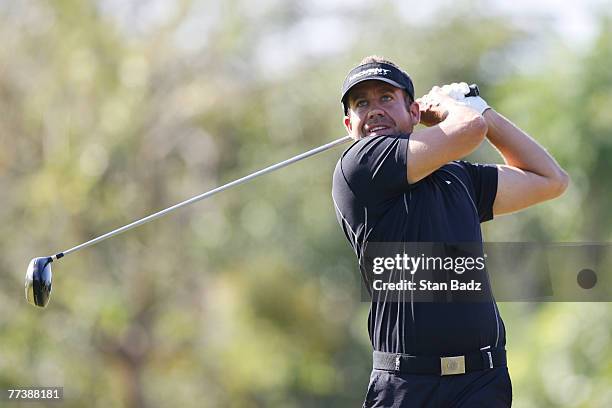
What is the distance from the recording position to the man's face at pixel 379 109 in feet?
14.9

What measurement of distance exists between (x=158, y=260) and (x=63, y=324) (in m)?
1.98

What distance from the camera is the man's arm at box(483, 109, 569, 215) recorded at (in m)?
4.82

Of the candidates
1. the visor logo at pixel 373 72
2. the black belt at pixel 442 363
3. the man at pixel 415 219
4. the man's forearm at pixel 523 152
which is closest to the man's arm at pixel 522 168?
the man's forearm at pixel 523 152

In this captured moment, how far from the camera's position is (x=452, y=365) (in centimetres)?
416

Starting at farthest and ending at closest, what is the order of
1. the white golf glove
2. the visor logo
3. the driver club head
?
1. the driver club head
2. the white golf glove
3. the visor logo

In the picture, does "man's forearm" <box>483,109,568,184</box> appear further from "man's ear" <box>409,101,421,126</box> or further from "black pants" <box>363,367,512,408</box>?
"black pants" <box>363,367,512,408</box>

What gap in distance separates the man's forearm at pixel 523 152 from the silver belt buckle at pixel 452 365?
43.2 inches

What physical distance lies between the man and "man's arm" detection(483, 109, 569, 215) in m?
0.25

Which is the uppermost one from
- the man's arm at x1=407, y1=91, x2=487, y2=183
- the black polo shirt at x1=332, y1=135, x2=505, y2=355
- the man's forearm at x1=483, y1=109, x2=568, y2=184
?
the man's forearm at x1=483, y1=109, x2=568, y2=184

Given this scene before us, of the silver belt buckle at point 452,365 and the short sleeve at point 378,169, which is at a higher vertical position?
the short sleeve at point 378,169

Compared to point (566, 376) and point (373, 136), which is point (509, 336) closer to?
point (566, 376)

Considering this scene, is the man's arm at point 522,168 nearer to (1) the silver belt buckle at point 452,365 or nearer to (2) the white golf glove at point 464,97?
(2) the white golf glove at point 464,97

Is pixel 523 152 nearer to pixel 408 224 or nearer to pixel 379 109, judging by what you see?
pixel 379 109

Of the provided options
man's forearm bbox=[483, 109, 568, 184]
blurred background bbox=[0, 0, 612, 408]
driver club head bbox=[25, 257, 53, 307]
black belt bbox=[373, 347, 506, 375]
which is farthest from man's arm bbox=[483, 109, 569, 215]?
blurred background bbox=[0, 0, 612, 408]
